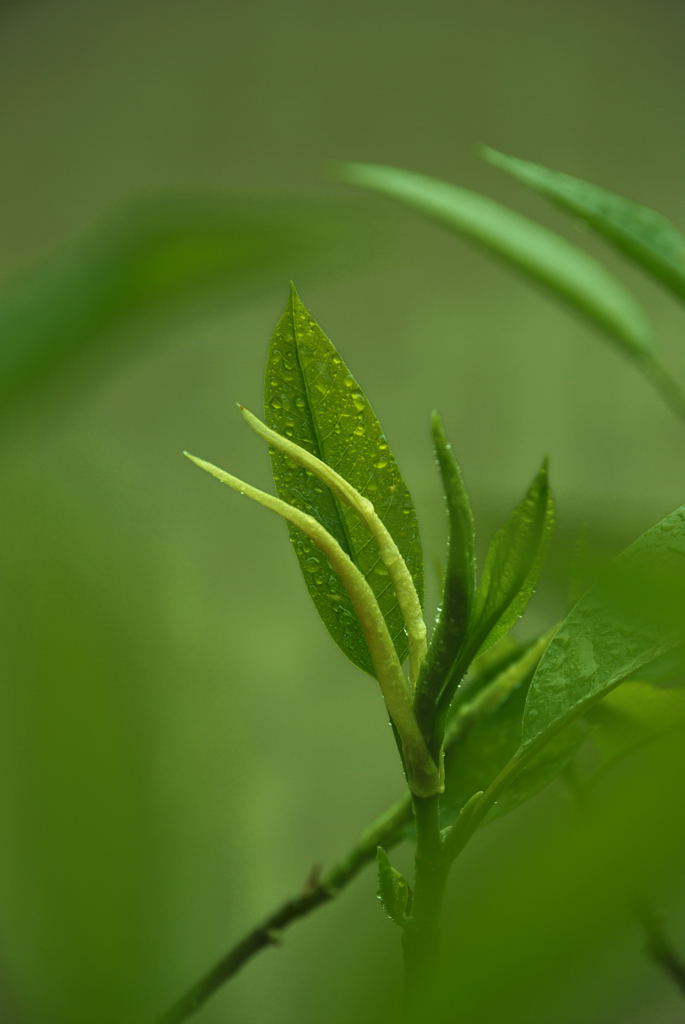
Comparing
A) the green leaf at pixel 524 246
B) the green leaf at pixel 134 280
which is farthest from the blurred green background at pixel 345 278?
the green leaf at pixel 134 280

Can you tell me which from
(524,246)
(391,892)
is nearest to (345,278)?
(524,246)

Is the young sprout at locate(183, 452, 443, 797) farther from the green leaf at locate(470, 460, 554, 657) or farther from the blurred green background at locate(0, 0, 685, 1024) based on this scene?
the blurred green background at locate(0, 0, 685, 1024)

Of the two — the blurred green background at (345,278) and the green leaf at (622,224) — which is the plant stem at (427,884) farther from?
the blurred green background at (345,278)

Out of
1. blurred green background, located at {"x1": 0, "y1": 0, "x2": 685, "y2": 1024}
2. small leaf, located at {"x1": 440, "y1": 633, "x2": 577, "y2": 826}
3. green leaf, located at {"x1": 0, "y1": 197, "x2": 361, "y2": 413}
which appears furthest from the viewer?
blurred green background, located at {"x1": 0, "y1": 0, "x2": 685, "y2": 1024}

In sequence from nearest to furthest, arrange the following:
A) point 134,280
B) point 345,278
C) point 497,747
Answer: point 134,280 → point 497,747 → point 345,278

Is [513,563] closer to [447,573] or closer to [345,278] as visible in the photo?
[447,573]

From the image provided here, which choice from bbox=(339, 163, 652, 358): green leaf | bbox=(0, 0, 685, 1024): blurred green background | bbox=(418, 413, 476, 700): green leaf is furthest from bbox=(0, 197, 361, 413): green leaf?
bbox=(0, 0, 685, 1024): blurred green background

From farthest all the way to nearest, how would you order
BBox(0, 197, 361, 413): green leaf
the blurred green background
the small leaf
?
the blurred green background → the small leaf → BBox(0, 197, 361, 413): green leaf
